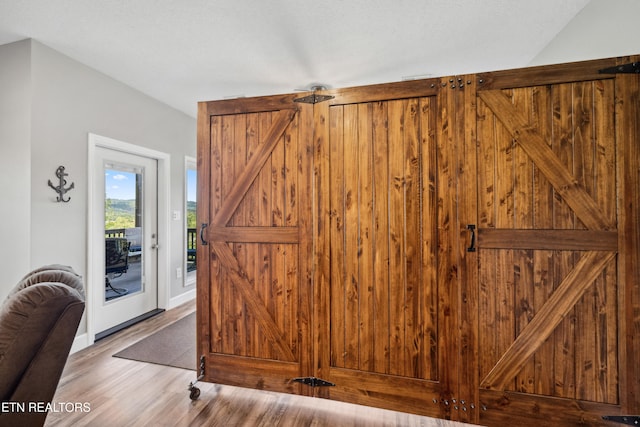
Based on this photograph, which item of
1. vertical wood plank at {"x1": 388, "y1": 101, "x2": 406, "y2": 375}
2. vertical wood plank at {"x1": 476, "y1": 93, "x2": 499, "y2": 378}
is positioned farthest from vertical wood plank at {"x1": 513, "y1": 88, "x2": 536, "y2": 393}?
vertical wood plank at {"x1": 388, "y1": 101, "x2": 406, "y2": 375}

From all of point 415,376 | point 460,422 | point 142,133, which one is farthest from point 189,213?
point 460,422

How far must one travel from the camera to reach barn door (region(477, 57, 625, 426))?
1660mm

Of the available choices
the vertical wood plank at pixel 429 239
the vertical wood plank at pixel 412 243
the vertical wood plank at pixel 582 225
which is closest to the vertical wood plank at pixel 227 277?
the vertical wood plank at pixel 412 243

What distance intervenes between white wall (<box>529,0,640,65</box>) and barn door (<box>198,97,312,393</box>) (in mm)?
1987

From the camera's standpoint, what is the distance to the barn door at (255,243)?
2088 millimetres

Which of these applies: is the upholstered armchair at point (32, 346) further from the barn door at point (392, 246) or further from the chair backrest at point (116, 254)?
the chair backrest at point (116, 254)

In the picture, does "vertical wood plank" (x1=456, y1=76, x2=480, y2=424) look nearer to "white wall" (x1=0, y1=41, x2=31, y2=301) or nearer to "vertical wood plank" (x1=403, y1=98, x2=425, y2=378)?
"vertical wood plank" (x1=403, y1=98, x2=425, y2=378)

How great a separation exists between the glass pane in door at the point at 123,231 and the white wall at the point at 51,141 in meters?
0.39

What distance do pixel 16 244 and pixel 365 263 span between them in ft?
9.48

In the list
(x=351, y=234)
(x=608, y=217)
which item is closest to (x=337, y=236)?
(x=351, y=234)

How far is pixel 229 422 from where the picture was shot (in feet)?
6.39

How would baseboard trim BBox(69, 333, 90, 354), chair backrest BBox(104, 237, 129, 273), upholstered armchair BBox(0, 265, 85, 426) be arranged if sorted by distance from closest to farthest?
upholstered armchair BBox(0, 265, 85, 426) → baseboard trim BBox(69, 333, 90, 354) → chair backrest BBox(104, 237, 129, 273)

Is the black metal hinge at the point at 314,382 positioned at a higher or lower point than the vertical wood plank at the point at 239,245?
lower

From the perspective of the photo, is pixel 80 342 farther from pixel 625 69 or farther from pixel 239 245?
pixel 625 69
